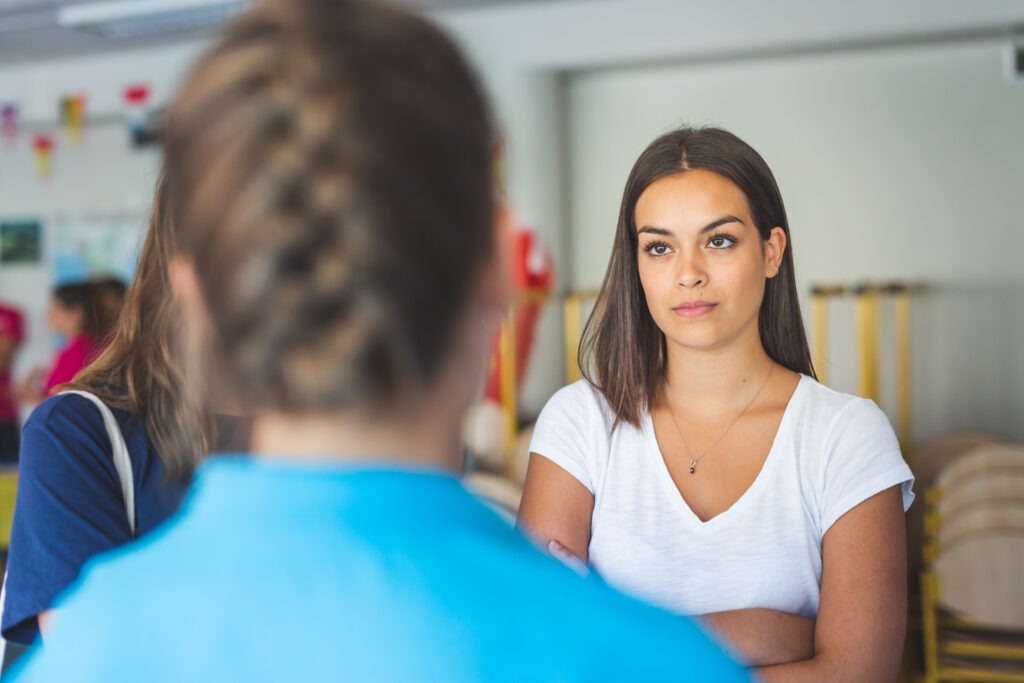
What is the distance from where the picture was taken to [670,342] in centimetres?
154

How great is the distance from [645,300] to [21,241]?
6507 mm

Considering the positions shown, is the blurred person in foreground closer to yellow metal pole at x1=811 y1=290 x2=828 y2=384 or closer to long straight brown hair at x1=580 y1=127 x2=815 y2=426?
long straight brown hair at x1=580 y1=127 x2=815 y2=426

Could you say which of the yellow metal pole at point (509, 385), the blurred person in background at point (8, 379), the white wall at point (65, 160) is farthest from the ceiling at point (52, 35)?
the yellow metal pole at point (509, 385)

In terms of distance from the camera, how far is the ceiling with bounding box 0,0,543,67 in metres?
5.47

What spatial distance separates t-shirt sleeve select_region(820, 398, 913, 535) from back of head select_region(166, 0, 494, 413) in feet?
2.99

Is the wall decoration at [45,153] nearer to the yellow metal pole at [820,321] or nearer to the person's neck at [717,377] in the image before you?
the yellow metal pole at [820,321]

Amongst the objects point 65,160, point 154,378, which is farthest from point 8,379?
point 154,378

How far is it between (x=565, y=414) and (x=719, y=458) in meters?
0.23

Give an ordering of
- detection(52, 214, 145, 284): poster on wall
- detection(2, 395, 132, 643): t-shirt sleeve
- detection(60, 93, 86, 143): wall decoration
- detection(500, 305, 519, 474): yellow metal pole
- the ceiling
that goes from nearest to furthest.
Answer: detection(2, 395, 132, 643): t-shirt sleeve < detection(500, 305, 519, 474): yellow metal pole < the ceiling < detection(60, 93, 86, 143): wall decoration < detection(52, 214, 145, 284): poster on wall

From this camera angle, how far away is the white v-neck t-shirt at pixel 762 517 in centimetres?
133

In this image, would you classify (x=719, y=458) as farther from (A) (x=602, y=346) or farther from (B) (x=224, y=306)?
(B) (x=224, y=306)

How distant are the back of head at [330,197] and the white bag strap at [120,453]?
2.40ft

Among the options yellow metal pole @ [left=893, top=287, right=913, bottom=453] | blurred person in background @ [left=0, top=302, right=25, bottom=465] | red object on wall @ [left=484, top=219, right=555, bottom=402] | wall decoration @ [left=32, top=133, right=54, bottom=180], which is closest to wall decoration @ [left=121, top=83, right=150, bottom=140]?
wall decoration @ [left=32, top=133, right=54, bottom=180]

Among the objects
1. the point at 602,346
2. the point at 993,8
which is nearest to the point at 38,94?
the point at 993,8
